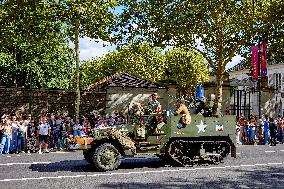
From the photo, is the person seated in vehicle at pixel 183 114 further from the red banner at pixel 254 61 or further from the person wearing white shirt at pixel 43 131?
the red banner at pixel 254 61

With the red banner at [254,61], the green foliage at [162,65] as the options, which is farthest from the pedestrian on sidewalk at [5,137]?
the green foliage at [162,65]

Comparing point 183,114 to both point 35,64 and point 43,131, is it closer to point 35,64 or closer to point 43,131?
point 43,131

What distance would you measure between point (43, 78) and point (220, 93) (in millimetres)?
19984

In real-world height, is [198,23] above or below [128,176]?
above

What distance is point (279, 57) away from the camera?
94.9 feet

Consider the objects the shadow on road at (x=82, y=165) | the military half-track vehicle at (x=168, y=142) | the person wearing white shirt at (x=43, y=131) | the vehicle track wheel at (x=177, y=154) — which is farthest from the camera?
the person wearing white shirt at (x=43, y=131)

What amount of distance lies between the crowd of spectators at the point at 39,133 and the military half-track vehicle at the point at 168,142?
429 cm

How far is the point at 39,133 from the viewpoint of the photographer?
18469mm

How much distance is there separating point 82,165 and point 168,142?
2.93 meters

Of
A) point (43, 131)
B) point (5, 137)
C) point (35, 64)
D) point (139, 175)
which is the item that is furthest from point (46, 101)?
point (35, 64)

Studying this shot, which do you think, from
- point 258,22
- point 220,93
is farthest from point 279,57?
point 220,93

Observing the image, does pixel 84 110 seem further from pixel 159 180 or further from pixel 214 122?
pixel 159 180

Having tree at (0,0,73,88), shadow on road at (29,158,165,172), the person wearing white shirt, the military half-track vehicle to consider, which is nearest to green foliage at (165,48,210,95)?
tree at (0,0,73,88)

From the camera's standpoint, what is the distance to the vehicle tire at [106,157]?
12.3 metres
